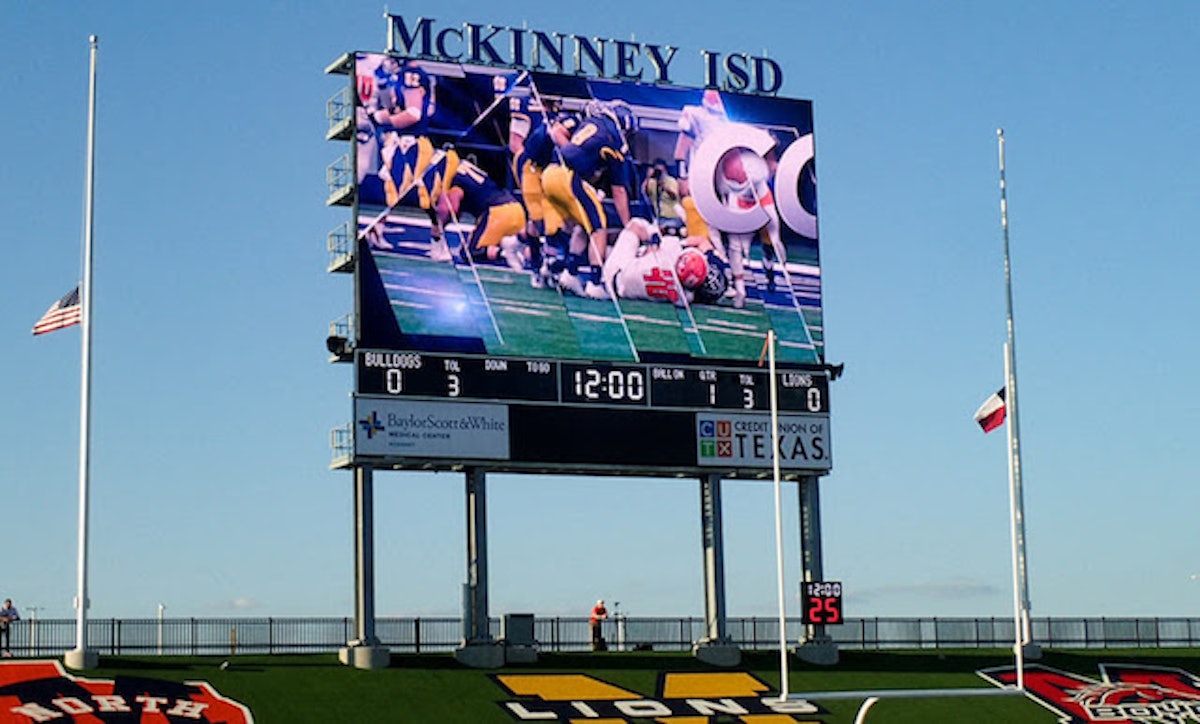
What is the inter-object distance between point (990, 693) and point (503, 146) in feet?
62.1

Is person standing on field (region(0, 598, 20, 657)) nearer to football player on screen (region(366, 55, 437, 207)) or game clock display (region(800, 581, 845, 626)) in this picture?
football player on screen (region(366, 55, 437, 207))

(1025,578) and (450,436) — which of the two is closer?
(450,436)

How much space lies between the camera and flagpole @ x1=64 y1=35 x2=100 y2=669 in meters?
43.7

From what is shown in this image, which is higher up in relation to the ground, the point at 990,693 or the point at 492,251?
the point at 492,251

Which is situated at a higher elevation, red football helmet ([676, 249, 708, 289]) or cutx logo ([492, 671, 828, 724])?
red football helmet ([676, 249, 708, 289])

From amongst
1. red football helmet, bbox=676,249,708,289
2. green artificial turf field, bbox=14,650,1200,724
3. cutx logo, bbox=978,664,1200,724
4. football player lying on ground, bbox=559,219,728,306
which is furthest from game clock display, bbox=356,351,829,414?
cutx logo, bbox=978,664,1200,724

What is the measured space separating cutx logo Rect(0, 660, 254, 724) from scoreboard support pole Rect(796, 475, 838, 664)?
1613 centimetres

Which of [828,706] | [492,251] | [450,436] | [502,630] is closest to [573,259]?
[492,251]

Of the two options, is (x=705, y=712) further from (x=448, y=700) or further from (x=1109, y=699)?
(x=1109, y=699)

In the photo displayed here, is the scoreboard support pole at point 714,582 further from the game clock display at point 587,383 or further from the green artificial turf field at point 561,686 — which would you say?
the game clock display at point 587,383

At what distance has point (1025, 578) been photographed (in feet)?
183

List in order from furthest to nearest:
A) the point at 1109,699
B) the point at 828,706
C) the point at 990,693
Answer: the point at 1109,699 < the point at 828,706 < the point at 990,693

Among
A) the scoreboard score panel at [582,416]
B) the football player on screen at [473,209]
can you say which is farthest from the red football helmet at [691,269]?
the football player on screen at [473,209]

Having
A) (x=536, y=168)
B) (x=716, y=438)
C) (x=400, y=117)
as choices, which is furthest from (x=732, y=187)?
(x=400, y=117)
